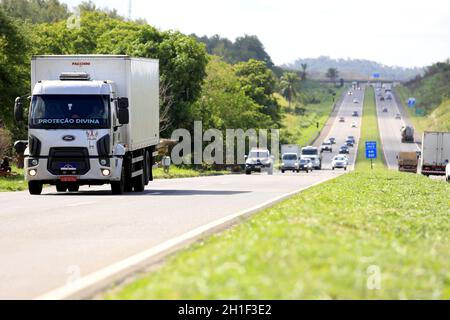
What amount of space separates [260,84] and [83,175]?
12243 cm

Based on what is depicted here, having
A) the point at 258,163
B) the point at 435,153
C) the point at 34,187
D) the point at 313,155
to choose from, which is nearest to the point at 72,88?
the point at 34,187

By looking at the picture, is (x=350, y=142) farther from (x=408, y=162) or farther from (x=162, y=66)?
(x=162, y=66)

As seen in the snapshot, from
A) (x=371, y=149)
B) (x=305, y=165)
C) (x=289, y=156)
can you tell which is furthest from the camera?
(x=371, y=149)

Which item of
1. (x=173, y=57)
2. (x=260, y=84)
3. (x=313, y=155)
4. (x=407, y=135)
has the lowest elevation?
(x=407, y=135)

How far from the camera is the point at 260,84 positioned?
152750 mm

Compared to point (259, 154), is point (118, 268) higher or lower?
higher

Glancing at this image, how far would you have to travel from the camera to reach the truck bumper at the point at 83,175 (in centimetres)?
3095

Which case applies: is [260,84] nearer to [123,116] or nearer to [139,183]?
[139,183]

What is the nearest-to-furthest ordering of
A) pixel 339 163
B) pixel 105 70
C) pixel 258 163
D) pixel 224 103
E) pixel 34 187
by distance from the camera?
pixel 34 187 → pixel 105 70 → pixel 258 163 → pixel 224 103 → pixel 339 163

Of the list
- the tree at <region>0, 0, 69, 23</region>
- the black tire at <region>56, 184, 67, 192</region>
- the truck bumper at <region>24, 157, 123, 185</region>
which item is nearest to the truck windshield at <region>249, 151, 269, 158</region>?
the black tire at <region>56, 184, 67, 192</region>

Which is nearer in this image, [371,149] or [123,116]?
[123,116]
